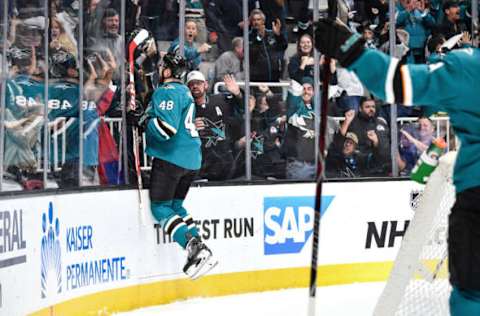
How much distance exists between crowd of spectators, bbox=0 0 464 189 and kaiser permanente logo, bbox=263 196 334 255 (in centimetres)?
23

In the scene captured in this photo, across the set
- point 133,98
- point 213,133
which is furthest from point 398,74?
point 213,133

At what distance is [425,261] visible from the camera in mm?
4500

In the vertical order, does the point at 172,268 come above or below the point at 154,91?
below

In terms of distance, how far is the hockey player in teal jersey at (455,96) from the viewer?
10.6 feet

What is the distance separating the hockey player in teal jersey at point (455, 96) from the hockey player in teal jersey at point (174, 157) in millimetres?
2993

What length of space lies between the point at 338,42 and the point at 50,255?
2.08 meters

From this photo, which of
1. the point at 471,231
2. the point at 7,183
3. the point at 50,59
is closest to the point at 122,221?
the point at 50,59

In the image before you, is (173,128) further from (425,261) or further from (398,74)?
(398,74)

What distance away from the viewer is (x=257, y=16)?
7492mm

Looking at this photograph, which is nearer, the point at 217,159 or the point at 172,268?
the point at 172,268

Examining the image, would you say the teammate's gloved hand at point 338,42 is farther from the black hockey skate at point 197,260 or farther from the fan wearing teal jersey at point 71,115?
the black hockey skate at point 197,260

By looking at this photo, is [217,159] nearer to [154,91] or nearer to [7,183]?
[154,91]

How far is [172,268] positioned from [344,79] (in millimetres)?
2126

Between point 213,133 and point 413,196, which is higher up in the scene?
point 213,133
